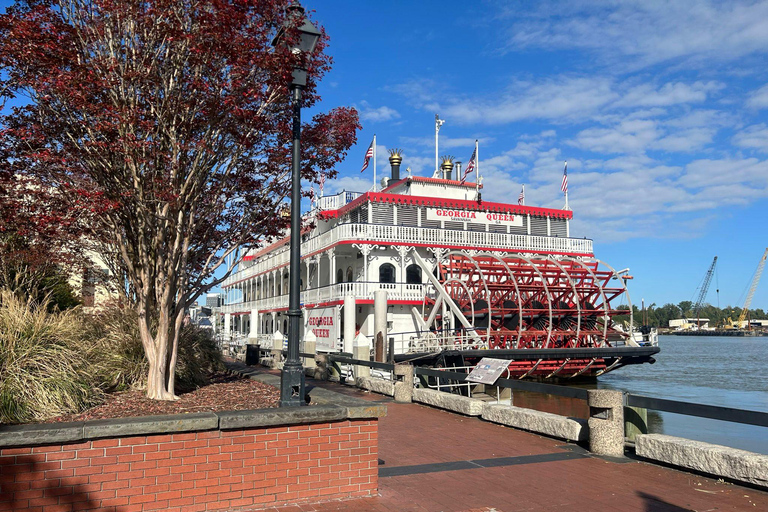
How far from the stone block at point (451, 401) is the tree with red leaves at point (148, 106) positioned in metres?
4.84

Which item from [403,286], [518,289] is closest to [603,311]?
[518,289]

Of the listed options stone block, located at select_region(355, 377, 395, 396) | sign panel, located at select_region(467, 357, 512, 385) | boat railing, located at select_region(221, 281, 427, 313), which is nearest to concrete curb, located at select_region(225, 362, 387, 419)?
sign panel, located at select_region(467, 357, 512, 385)

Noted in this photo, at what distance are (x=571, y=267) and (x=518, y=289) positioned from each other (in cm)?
386

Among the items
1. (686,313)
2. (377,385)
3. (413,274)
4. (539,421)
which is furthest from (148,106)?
(686,313)

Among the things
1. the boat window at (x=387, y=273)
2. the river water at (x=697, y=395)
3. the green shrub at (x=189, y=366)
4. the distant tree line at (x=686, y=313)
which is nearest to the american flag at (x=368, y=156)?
the boat window at (x=387, y=273)

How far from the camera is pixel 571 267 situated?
943 inches

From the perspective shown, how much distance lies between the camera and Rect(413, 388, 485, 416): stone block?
9703 mm

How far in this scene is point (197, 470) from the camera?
15.5 ft

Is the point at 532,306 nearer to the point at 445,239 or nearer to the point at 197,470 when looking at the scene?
the point at 445,239

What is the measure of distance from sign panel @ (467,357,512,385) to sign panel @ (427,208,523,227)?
14836 mm

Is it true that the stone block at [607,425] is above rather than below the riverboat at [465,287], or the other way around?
below

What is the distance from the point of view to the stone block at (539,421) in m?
7.75

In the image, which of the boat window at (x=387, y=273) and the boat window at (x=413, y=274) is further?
the boat window at (x=413, y=274)

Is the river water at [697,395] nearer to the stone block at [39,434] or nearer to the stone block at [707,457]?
the stone block at [707,457]
